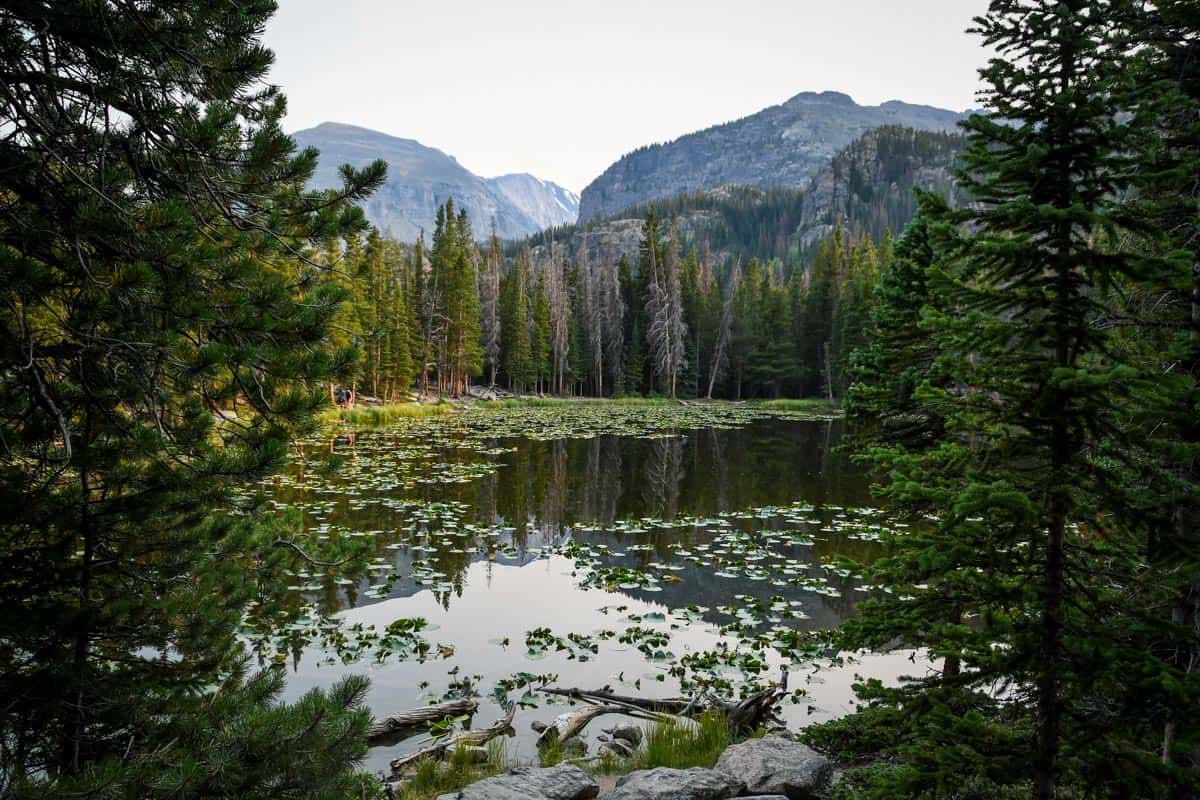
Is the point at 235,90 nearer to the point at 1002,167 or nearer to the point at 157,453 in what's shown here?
the point at 157,453

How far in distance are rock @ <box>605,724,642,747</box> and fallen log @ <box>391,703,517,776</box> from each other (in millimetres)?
1007

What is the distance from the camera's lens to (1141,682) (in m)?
2.50

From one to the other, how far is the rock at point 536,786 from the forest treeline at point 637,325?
45.1m

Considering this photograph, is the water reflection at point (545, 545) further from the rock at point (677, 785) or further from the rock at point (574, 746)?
the rock at point (677, 785)

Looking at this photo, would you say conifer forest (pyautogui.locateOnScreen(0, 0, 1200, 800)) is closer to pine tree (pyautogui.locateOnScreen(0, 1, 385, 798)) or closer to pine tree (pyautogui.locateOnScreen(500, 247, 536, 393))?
pine tree (pyautogui.locateOnScreen(0, 1, 385, 798))

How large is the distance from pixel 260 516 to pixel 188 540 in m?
0.78

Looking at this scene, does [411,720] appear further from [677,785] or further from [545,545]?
[545,545]

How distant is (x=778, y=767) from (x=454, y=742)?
2.72 metres

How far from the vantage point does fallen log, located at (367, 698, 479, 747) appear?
5570 mm

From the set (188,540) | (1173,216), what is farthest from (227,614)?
(1173,216)

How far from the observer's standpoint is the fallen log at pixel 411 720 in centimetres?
557

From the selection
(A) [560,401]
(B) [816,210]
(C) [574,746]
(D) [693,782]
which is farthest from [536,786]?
(B) [816,210]

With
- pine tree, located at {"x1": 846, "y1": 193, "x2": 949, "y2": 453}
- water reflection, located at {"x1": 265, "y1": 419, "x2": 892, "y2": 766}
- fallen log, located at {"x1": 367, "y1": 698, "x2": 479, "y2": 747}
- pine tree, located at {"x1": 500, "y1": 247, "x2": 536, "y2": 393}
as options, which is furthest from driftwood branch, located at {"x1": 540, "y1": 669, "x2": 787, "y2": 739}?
pine tree, located at {"x1": 500, "y1": 247, "x2": 536, "y2": 393}

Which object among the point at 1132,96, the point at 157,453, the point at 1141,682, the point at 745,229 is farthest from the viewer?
the point at 745,229
